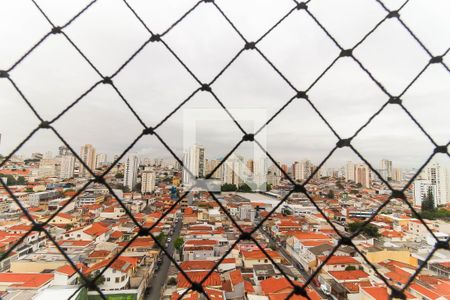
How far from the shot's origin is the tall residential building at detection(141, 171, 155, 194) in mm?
15688

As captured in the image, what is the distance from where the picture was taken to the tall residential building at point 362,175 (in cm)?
2019

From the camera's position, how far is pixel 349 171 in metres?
22.0

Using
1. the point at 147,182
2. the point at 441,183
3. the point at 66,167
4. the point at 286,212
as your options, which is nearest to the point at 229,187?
the point at 286,212

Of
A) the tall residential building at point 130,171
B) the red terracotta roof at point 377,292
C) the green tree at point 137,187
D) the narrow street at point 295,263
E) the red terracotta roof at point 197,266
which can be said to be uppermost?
the tall residential building at point 130,171

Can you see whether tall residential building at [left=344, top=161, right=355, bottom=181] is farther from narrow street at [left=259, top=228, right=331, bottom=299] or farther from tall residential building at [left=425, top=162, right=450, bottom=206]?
narrow street at [left=259, top=228, right=331, bottom=299]

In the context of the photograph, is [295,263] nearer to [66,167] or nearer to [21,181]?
[21,181]

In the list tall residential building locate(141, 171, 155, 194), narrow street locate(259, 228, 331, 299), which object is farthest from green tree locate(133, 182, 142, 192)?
narrow street locate(259, 228, 331, 299)

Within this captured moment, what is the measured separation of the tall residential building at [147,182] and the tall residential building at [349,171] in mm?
14686

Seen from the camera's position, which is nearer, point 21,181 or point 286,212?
point 286,212

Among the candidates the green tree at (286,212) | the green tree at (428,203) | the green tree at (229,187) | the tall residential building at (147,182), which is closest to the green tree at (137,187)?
the tall residential building at (147,182)

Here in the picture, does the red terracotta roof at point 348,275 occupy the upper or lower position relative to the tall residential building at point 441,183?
lower

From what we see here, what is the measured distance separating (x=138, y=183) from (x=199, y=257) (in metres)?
8.74

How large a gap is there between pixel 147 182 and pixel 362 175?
1515 cm

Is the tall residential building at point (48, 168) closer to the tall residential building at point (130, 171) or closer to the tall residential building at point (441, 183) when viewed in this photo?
the tall residential building at point (130, 171)
